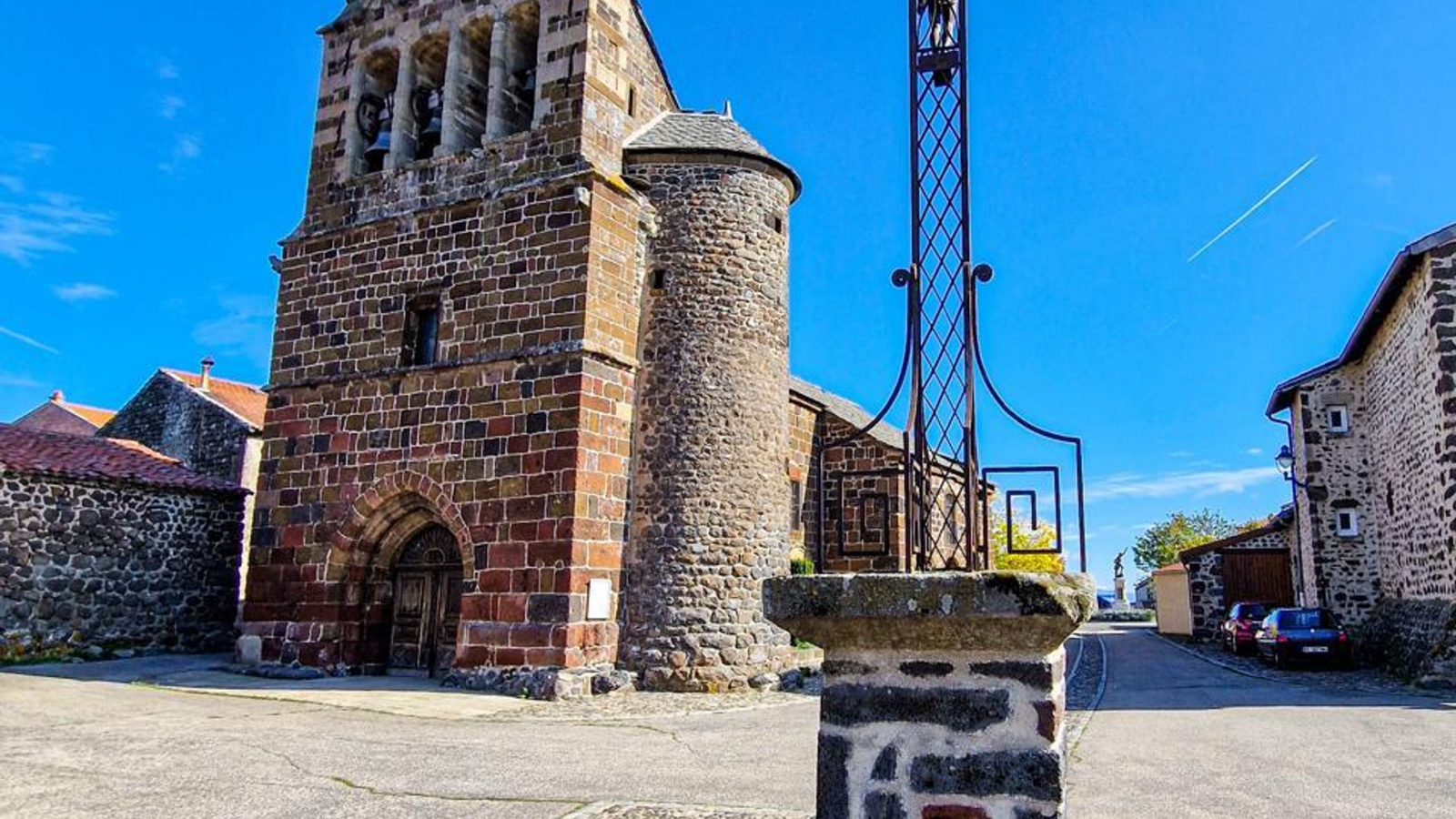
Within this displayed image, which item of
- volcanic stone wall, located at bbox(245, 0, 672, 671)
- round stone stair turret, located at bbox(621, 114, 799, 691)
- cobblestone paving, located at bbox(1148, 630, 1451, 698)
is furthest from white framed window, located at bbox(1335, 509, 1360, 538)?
volcanic stone wall, located at bbox(245, 0, 672, 671)

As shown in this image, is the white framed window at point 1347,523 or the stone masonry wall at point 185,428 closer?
the white framed window at point 1347,523

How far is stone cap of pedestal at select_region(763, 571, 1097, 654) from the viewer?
3.02 meters

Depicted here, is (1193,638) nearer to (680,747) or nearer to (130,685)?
Result: (680,747)

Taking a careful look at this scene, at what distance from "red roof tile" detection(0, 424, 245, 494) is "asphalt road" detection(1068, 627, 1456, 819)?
15562 mm

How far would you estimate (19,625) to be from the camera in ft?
49.8

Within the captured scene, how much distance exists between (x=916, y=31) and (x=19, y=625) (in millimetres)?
16710

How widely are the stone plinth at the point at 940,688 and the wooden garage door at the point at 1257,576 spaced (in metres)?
26.0

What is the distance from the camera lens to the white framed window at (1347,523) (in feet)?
68.7

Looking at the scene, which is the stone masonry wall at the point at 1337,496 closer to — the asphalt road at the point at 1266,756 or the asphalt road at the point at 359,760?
the asphalt road at the point at 1266,756

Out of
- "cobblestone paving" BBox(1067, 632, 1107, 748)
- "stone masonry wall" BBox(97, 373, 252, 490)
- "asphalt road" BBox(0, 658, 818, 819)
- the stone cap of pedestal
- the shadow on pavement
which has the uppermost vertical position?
"stone masonry wall" BBox(97, 373, 252, 490)

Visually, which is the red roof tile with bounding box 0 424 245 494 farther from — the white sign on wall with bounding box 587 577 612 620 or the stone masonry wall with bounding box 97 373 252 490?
the white sign on wall with bounding box 587 577 612 620

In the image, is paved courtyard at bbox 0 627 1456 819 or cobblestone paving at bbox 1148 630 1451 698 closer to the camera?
paved courtyard at bbox 0 627 1456 819

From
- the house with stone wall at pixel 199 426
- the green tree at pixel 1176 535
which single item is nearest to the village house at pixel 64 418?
the house with stone wall at pixel 199 426

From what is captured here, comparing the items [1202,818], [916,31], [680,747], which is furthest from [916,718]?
[680,747]
